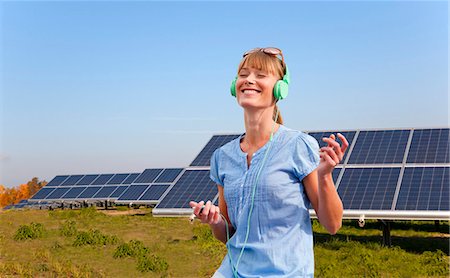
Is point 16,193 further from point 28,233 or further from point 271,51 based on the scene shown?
point 271,51

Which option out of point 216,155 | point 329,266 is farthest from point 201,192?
point 216,155

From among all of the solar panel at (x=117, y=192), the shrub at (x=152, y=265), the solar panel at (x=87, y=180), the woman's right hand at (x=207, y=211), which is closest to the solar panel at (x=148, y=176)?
the solar panel at (x=117, y=192)

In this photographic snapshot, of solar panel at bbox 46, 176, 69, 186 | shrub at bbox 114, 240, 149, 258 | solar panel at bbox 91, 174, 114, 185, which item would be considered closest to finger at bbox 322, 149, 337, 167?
shrub at bbox 114, 240, 149, 258

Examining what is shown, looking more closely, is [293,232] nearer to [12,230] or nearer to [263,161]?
[263,161]

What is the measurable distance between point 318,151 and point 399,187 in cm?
974

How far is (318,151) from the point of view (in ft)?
8.66

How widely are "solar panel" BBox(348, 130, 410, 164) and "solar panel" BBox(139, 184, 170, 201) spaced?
9142 millimetres

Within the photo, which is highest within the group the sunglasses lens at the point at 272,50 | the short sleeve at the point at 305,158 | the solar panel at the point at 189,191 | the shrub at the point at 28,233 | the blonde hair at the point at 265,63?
the sunglasses lens at the point at 272,50

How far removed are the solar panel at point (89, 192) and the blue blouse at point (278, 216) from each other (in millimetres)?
24061

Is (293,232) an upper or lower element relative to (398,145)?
upper

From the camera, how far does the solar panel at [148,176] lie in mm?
24719

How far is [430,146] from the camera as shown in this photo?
13352 mm

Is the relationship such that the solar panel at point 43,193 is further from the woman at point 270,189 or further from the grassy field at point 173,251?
the woman at point 270,189

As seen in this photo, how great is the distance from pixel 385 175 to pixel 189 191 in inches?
177
